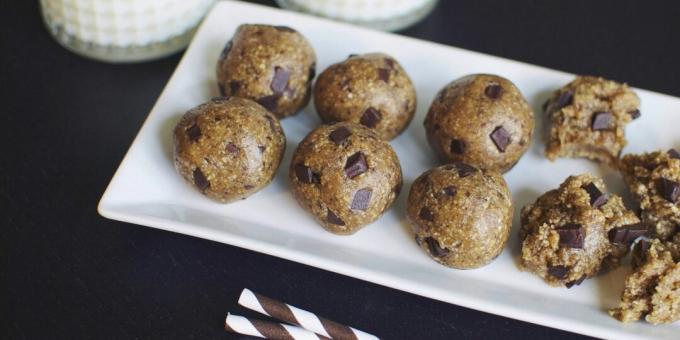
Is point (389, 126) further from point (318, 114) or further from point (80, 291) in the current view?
point (80, 291)

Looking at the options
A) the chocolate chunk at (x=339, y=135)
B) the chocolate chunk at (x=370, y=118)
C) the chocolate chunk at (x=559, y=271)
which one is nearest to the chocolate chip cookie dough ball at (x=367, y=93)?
the chocolate chunk at (x=370, y=118)

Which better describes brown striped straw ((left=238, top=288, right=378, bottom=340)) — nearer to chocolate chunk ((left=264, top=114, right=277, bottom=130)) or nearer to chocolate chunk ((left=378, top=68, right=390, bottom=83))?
chocolate chunk ((left=264, top=114, right=277, bottom=130))

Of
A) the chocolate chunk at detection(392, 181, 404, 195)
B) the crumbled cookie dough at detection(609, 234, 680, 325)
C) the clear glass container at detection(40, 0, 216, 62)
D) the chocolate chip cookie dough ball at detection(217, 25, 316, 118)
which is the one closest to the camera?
the crumbled cookie dough at detection(609, 234, 680, 325)

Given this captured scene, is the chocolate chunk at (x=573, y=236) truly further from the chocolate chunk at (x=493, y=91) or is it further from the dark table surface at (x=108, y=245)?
the chocolate chunk at (x=493, y=91)

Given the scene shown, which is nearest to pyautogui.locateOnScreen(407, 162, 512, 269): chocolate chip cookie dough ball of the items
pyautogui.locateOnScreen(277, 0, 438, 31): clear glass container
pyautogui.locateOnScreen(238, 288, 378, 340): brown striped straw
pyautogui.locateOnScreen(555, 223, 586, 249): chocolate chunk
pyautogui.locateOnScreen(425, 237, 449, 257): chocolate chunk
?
pyautogui.locateOnScreen(425, 237, 449, 257): chocolate chunk

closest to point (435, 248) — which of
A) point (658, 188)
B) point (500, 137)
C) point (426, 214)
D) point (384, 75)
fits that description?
point (426, 214)

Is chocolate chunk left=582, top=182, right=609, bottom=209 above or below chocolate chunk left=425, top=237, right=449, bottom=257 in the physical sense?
above

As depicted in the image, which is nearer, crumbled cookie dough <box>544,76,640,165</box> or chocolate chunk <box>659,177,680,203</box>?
chocolate chunk <box>659,177,680,203</box>
